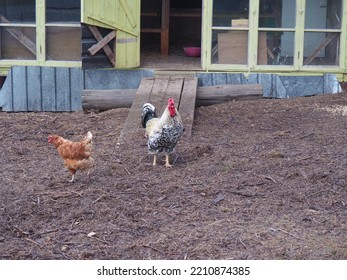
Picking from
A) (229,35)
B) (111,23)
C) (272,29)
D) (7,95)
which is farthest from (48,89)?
(272,29)

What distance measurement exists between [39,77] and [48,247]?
6.28m

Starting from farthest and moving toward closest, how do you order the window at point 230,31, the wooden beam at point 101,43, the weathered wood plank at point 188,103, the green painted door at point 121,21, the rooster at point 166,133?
the window at point 230,31 < the wooden beam at point 101,43 < the green painted door at point 121,21 < the weathered wood plank at point 188,103 < the rooster at point 166,133

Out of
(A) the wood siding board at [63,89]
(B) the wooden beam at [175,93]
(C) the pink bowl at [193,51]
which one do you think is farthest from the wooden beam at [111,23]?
(C) the pink bowl at [193,51]

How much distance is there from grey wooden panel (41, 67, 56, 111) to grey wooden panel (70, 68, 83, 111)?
0.26 meters

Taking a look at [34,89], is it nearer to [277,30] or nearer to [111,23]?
[111,23]

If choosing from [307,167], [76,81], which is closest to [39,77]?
[76,81]

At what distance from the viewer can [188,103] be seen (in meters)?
9.37

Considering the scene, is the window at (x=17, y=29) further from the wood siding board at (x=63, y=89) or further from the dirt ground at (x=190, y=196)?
the dirt ground at (x=190, y=196)

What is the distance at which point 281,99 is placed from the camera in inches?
421

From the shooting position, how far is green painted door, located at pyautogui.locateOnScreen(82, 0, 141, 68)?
9.86 meters

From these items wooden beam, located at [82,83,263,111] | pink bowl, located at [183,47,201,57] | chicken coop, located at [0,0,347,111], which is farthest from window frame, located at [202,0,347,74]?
pink bowl, located at [183,47,201,57]

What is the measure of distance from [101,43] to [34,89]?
136 centimetres

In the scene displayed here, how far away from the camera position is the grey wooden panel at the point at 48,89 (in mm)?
10812

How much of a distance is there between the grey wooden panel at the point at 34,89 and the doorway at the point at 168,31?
1.69 m
